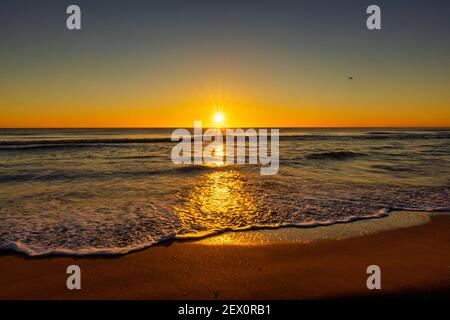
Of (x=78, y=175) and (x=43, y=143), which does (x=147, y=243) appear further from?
(x=43, y=143)

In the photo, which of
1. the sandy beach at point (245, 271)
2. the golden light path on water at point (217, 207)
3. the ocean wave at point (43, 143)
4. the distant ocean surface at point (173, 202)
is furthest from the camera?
the ocean wave at point (43, 143)

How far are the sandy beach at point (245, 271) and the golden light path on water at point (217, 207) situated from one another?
1.03 metres

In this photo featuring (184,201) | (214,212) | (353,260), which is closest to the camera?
(353,260)

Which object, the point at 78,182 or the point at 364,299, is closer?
the point at 364,299

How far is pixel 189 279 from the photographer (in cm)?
394

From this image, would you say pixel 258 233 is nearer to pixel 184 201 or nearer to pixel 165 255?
pixel 165 255

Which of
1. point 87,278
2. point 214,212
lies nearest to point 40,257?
point 87,278

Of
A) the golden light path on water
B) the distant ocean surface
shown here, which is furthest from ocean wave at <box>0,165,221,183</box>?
the golden light path on water

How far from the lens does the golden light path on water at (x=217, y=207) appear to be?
614cm

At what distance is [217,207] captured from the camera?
7359 mm

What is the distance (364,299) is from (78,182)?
1025 centimetres


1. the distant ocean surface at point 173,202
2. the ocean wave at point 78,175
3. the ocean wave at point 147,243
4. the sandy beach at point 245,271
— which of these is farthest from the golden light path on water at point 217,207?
the ocean wave at point 78,175

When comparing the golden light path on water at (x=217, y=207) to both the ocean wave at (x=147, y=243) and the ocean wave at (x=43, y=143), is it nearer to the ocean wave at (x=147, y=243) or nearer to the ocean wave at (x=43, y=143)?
the ocean wave at (x=147, y=243)

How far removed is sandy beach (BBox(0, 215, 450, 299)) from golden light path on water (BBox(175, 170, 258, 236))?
103cm
